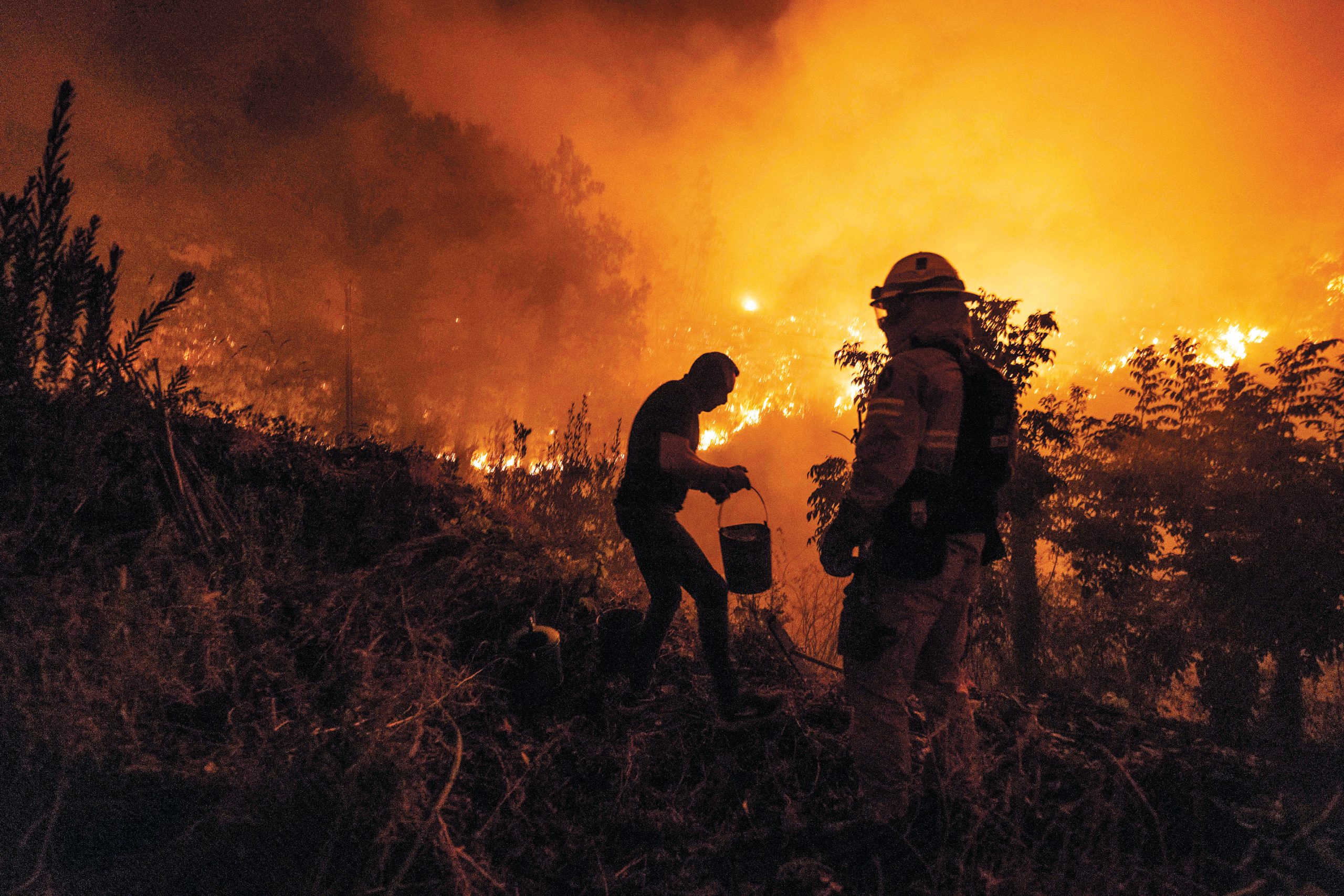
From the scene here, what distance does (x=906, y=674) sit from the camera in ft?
7.15

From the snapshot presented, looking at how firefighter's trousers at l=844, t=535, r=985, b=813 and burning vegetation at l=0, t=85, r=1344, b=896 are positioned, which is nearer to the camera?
burning vegetation at l=0, t=85, r=1344, b=896

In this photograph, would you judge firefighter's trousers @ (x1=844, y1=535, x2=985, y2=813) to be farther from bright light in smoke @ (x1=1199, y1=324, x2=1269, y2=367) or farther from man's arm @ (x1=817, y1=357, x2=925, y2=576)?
bright light in smoke @ (x1=1199, y1=324, x2=1269, y2=367)

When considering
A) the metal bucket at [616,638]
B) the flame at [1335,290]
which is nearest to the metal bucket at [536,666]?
the metal bucket at [616,638]

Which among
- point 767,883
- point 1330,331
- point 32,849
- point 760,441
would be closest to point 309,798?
point 32,849

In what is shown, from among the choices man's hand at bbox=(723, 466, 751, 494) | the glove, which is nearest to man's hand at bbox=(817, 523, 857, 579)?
the glove

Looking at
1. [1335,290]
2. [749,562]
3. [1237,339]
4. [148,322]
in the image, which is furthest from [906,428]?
[1237,339]

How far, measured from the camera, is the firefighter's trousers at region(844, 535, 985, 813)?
217cm

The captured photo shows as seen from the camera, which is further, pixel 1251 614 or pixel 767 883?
pixel 1251 614

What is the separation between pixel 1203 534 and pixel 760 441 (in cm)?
8432

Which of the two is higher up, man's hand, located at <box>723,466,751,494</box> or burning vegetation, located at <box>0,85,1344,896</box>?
man's hand, located at <box>723,466,751,494</box>

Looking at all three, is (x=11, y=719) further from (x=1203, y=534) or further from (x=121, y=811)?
(x=1203, y=534)

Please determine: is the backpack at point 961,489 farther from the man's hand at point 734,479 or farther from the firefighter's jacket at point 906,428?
the man's hand at point 734,479

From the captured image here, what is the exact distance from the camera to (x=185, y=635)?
8.56 ft

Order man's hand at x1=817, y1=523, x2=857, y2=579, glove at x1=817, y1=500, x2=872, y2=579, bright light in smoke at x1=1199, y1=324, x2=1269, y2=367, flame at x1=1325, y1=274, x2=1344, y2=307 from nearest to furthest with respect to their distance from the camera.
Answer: glove at x1=817, y1=500, x2=872, y2=579
man's hand at x1=817, y1=523, x2=857, y2=579
flame at x1=1325, y1=274, x2=1344, y2=307
bright light in smoke at x1=1199, y1=324, x2=1269, y2=367
